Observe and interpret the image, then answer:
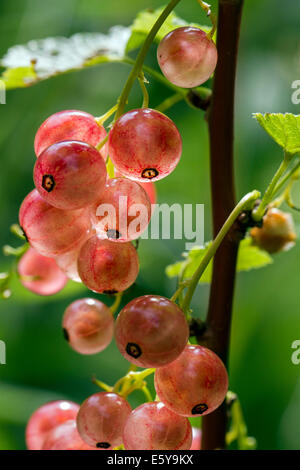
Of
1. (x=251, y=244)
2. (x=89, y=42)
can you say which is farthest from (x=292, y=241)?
(x=89, y=42)

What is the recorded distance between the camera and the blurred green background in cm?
134

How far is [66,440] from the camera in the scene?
0.57 meters

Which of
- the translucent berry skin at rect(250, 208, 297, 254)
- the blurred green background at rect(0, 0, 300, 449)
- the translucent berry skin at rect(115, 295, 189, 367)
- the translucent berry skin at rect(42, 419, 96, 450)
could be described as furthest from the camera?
the blurred green background at rect(0, 0, 300, 449)

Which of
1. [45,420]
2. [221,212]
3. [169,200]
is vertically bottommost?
[169,200]

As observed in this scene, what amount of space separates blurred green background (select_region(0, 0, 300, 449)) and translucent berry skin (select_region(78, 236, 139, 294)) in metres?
0.70

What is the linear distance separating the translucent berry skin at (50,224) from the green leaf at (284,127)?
0.17 m

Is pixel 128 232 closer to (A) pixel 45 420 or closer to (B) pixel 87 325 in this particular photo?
(B) pixel 87 325

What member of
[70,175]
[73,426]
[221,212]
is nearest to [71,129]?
[70,175]

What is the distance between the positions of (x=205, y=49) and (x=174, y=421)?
0.97 ft

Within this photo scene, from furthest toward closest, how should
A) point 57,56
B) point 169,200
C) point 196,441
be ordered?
point 169,200 → point 57,56 → point 196,441

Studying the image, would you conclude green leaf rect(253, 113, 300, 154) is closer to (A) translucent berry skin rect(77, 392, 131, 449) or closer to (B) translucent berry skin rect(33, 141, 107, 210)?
(B) translucent berry skin rect(33, 141, 107, 210)

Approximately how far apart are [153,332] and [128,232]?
0.08 meters

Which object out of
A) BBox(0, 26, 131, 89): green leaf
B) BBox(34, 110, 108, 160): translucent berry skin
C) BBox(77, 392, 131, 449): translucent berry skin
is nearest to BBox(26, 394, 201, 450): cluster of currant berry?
BBox(77, 392, 131, 449): translucent berry skin
